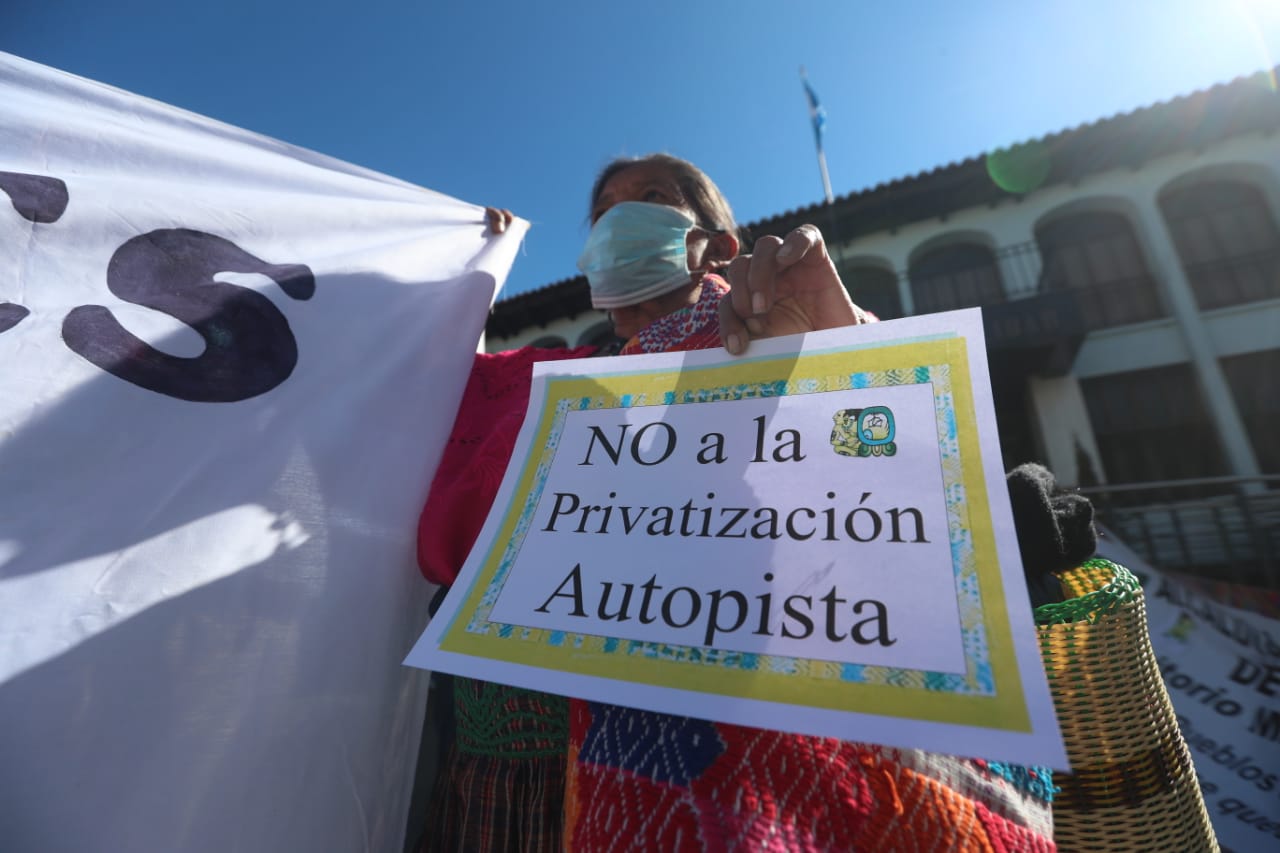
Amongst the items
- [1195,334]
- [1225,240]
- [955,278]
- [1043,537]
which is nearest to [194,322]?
[1043,537]

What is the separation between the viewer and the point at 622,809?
371mm

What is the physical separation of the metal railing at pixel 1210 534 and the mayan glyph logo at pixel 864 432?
4.64 metres

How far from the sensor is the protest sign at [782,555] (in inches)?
13.0

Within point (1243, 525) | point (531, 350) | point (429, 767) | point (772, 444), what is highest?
point (1243, 525)

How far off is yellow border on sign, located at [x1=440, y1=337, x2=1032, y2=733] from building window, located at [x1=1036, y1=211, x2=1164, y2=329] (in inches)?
289

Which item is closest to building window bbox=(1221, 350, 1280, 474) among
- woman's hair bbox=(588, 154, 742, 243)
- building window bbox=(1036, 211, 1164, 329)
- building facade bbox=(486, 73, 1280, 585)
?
building facade bbox=(486, 73, 1280, 585)

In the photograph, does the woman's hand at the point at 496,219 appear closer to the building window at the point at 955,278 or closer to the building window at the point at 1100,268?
the building window at the point at 955,278

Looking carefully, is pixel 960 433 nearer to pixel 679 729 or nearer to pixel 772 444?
pixel 772 444

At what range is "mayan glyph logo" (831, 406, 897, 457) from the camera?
0.43m

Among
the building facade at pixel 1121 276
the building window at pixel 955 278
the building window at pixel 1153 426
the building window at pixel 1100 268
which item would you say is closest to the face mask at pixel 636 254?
the building facade at pixel 1121 276

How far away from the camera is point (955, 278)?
22.0 feet

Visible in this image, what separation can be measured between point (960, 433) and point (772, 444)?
0.46 ft

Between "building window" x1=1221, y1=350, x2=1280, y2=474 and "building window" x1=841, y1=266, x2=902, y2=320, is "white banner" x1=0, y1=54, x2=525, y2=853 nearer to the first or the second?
"building window" x1=841, y1=266, x2=902, y2=320

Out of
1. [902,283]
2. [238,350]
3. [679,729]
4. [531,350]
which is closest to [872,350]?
[679,729]
